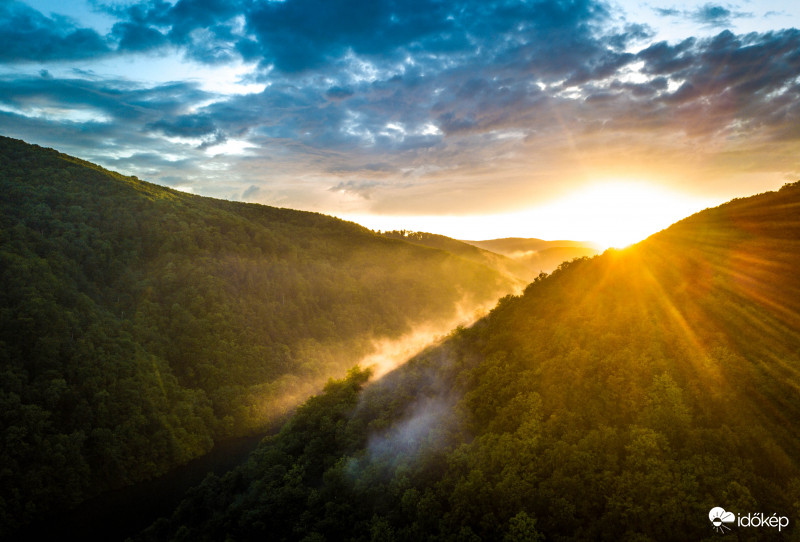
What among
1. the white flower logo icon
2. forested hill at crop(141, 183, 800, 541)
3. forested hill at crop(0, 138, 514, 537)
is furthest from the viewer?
forested hill at crop(0, 138, 514, 537)

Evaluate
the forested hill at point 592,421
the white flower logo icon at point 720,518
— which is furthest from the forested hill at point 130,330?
the white flower logo icon at point 720,518

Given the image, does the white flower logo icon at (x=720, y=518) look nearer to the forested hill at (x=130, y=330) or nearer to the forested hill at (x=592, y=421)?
the forested hill at (x=592, y=421)

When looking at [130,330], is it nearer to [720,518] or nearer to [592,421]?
[592,421]

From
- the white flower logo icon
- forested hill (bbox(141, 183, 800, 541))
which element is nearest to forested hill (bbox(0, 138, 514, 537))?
forested hill (bbox(141, 183, 800, 541))

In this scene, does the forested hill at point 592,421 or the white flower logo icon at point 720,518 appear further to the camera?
the forested hill at point 592,421

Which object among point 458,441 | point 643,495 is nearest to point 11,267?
point 458,441

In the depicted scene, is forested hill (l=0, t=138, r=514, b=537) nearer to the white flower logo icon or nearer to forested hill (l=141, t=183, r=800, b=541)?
forested hill (l=141, t=183, r=800, b=541)
